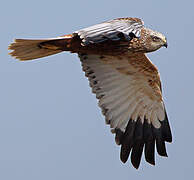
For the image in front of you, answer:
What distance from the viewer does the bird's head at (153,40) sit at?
338 inches

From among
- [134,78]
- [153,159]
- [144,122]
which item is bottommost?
[153,159]

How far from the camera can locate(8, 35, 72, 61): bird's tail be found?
8406 millimetres

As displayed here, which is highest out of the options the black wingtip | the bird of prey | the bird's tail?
the bird's tail

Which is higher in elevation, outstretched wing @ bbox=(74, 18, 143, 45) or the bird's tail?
the bird's tail

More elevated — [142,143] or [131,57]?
[131,57]

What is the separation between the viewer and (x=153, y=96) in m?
9.39

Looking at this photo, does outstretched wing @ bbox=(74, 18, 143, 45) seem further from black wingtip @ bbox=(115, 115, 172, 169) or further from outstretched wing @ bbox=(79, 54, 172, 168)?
black wingtip @ bbox=(115, 115, 172, 169)

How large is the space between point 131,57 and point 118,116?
0.96 metres

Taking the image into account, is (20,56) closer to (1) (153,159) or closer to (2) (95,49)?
(2) (95,49)

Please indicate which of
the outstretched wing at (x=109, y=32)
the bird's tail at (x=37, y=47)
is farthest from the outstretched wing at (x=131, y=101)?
the outstretched wing at (x=109, y=32)

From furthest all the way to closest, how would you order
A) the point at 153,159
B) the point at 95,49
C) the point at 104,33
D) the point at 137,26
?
the point at 153,159
the point at 95,49
the point at 137,26
the point at 104,33

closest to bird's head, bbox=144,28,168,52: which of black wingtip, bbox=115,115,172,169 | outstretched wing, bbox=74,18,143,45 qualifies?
outstretched wing, bbox=74,18,143,45

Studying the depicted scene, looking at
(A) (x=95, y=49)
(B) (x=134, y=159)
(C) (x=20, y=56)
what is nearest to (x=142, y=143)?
(B) (x=134, y=159)

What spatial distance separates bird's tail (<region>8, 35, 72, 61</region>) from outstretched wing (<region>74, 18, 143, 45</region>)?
1.19 m
